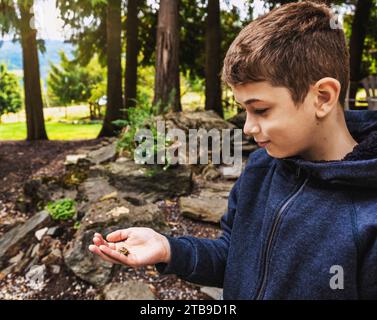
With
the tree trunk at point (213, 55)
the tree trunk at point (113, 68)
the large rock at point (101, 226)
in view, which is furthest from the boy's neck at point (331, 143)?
the tree trunk at point (213, 55)

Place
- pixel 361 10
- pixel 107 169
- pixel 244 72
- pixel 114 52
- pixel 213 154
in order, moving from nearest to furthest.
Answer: pixel 244 72, pixel 107 169, pixel 213 154, pixel 114 52, pixel 361 10

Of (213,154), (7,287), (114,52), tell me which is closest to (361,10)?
(114,52)

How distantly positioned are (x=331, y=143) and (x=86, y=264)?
3031mm

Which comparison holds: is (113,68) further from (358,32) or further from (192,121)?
(358,32)

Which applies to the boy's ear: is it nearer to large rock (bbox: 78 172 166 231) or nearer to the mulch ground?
the mulch ground

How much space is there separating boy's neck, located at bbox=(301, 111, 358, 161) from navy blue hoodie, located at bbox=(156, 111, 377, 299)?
0.05 m

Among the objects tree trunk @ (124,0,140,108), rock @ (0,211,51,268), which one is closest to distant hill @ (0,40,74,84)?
tree trunk @ (124,0,140,108)

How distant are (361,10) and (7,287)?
39.3ft

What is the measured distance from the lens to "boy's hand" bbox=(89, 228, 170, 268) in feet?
4.09

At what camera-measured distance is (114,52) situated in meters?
10.9

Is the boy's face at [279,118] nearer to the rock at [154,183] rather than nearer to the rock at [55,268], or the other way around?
the rock at [55,268]

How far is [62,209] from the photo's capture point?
4809 mm

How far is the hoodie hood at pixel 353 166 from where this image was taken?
108cm
